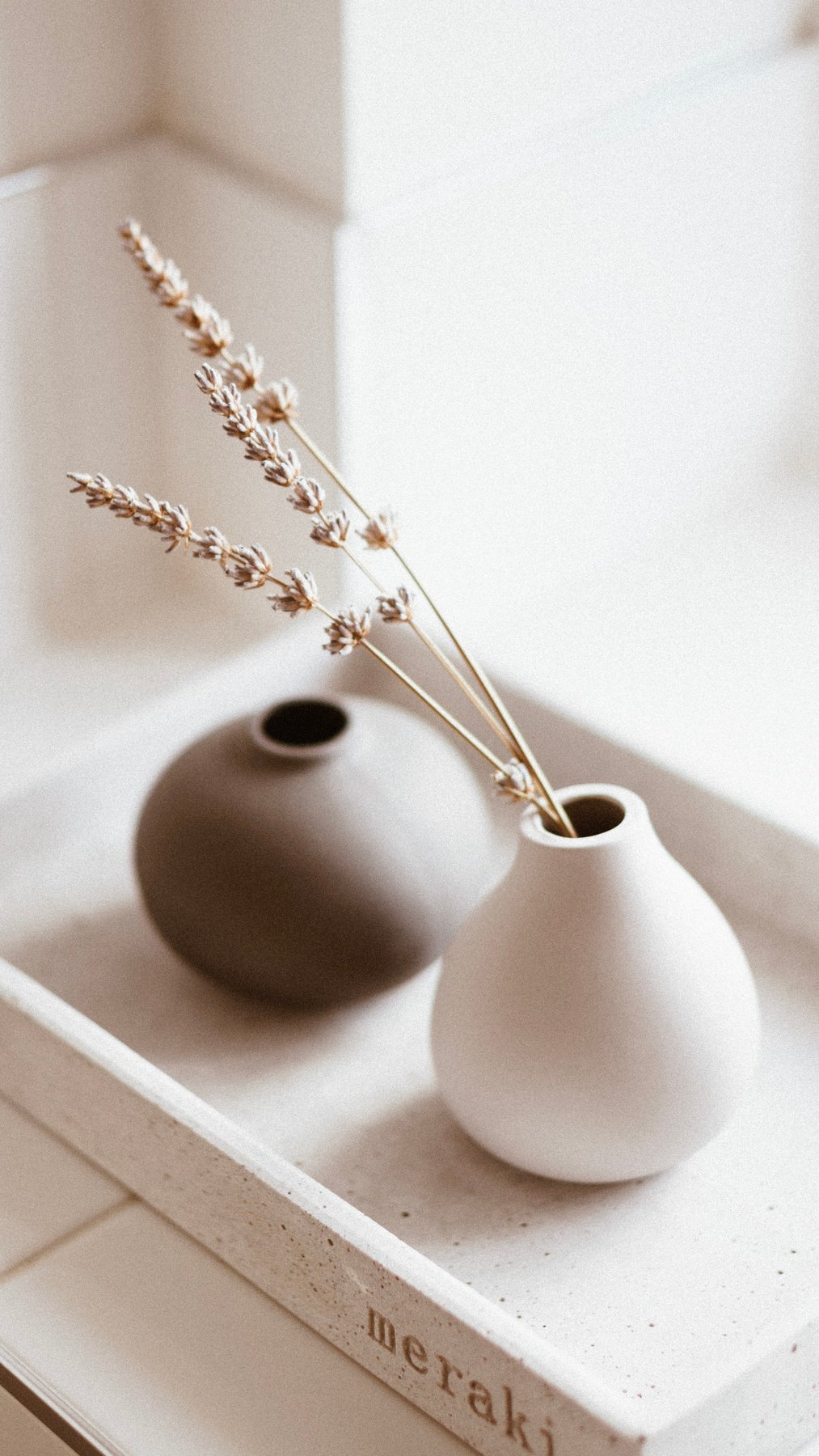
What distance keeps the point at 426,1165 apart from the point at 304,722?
0.21m

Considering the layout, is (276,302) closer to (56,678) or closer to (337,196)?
(337,196)

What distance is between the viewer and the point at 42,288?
106 centimetres

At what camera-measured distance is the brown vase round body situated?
819mm

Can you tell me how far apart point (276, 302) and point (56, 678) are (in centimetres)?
24

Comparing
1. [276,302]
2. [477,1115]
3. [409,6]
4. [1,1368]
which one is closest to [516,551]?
[276,302]

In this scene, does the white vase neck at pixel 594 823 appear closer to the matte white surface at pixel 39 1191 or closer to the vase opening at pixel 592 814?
the vase opening at pixel 592 814

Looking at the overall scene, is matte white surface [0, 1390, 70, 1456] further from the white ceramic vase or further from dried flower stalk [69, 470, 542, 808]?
dried flower stalk [69, 470, 542, 808]

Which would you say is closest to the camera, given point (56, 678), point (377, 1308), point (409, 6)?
point (377, 1308)

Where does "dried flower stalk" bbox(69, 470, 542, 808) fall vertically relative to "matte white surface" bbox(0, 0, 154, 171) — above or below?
below

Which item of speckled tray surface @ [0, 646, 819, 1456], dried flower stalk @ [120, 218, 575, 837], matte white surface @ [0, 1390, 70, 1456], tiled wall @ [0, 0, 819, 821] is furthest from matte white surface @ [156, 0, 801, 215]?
matte white surface @ [0, 1390, 70, 1456]

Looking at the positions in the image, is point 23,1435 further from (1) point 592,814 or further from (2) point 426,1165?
(1) point 592,814

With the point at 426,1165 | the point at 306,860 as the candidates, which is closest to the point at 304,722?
the point at 306,860

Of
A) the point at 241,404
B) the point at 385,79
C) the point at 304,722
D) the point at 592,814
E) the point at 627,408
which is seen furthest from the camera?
the point at 627,408

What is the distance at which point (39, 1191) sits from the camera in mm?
777
